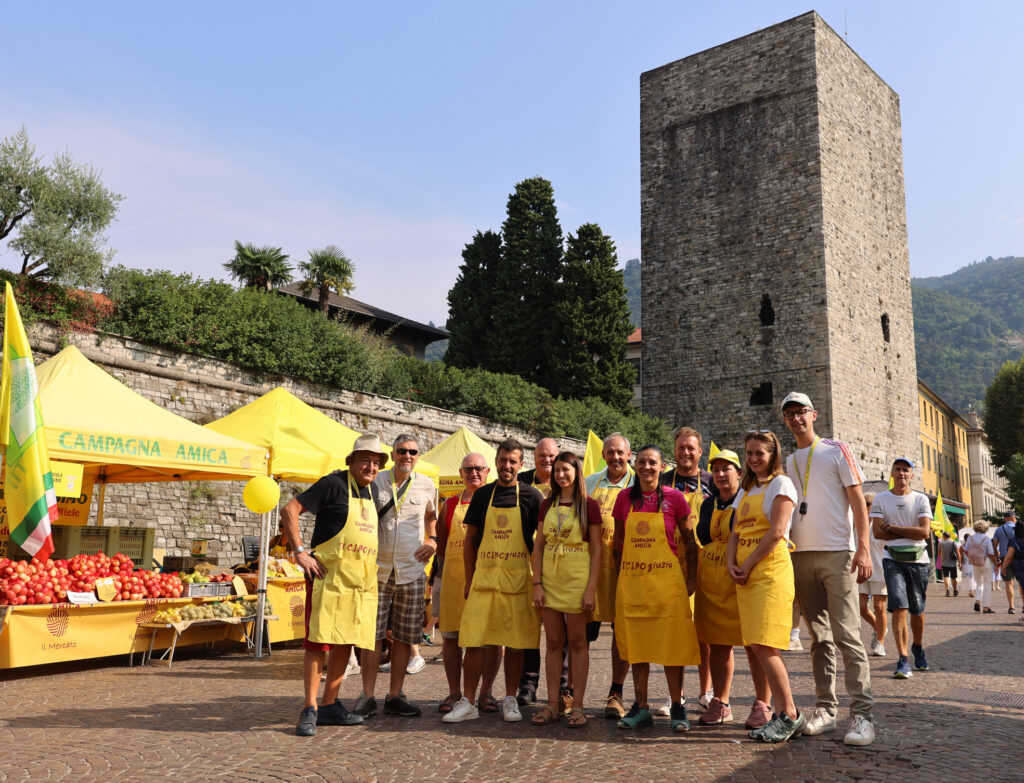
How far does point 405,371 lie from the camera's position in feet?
69.2

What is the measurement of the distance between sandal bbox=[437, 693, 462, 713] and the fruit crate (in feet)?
11.5

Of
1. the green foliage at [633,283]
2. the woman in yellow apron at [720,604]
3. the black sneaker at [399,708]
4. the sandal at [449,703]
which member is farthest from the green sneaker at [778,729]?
the green foliage at [633,283]

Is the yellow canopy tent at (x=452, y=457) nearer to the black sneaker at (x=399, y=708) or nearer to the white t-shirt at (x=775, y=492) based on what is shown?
the black sneaker at (x=399, y=708)

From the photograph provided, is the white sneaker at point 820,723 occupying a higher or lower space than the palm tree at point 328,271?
lower

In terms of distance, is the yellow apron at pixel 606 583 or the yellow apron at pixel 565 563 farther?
the yellow apron at pixel 606 583

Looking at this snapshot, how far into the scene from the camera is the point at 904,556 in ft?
23.5

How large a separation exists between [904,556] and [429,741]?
454 cm

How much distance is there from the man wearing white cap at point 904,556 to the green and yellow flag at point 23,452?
6.46 meters

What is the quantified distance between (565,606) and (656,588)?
52cm

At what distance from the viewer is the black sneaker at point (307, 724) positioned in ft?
15.4

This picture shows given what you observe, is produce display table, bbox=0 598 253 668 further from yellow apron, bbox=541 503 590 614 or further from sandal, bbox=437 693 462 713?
yellow apron, bbox=541 503 590 614

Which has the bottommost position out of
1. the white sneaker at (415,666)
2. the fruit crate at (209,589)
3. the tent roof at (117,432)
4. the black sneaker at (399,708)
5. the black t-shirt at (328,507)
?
the white sneaker at (415,666)

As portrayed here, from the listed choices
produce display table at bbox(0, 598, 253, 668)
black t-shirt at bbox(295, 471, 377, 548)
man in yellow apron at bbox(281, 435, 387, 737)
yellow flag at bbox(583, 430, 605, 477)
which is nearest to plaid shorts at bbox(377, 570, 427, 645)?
man in yellow apron at bbox(281, 435, 387, 737)

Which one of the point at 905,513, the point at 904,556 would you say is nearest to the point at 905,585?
the point at 904,556
